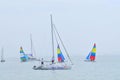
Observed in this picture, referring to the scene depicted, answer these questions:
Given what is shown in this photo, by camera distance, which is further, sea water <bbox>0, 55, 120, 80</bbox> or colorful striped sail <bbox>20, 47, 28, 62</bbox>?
colorful striped sail <bbox>20, 47, 28, 62</bbox>

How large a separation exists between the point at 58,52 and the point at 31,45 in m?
43.0

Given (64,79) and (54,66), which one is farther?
(54,66)

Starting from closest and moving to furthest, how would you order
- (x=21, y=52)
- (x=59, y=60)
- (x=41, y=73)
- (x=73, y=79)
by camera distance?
(x=73, y=79) < (x=41, y=73) < (x=59, y=60) < (x=21, y=52)

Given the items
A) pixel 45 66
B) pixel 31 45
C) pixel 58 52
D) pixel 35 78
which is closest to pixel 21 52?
pixel 31 45

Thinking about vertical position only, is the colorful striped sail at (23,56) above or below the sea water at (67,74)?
above

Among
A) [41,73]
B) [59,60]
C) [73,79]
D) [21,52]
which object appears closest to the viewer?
[73,79]

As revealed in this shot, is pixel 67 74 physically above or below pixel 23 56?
below

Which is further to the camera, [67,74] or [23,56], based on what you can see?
[23,56]

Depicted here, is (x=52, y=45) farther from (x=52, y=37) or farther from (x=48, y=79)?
(x=48, y=79)

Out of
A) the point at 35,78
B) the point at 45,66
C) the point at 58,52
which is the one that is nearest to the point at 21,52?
the point at 58,52

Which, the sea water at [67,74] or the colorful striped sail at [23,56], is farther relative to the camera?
the colorful striped sail at [23,56]

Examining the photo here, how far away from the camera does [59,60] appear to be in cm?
7144

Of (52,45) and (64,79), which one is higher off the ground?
(52,45)

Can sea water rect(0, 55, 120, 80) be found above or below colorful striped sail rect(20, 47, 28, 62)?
below
